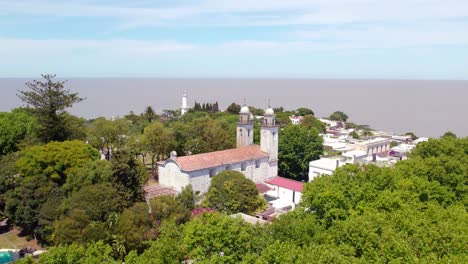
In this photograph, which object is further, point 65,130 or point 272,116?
point 272,116

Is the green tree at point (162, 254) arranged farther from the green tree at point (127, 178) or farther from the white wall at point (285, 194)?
the white wall at point (285, 194)

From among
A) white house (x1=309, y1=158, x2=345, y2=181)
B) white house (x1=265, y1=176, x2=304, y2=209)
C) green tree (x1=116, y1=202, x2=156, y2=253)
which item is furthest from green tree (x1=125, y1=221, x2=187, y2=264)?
white house (x1=309, y1=158, x2=345, y2=181)

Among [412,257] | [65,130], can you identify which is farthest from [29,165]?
[412,257]

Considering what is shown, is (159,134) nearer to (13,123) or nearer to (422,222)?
(13,123)

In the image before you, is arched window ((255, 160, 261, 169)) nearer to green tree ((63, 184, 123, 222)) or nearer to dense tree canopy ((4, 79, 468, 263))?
dense tree canopy ((4, 79, 468, 263))

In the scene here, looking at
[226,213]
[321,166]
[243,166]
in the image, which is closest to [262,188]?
[243,166]

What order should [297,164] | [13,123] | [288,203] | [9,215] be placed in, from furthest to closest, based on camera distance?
[297,164] < [13,123] < [288,203] < [9,215]

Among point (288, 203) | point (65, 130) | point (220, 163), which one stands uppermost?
point (65, 130)

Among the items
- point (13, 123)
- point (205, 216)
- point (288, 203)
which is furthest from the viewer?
point (13, 123)
